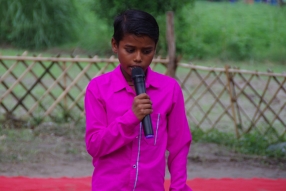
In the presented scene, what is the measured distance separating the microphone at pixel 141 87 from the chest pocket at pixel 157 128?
0.19 meters

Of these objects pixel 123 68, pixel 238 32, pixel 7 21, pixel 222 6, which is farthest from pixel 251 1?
pixel 123 68

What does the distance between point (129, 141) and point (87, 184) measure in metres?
2.05

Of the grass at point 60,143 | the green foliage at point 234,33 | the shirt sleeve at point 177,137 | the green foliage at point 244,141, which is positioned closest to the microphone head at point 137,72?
the shirt sleeve at point 177,137

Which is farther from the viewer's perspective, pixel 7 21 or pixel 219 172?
pixel 7 21

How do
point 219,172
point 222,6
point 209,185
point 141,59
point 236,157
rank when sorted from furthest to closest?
point 222,6, point 236,157, point 219,172, point 209,185, point 141,59

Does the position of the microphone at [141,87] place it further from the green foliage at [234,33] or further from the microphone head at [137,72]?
the green foliage at [234,33]

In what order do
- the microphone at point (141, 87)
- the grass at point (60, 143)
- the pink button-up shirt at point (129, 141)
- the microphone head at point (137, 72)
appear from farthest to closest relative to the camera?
the grass at point (60, 143)
the pink button-up shirt at point (129, 141)
the microphone head at point (137, 72)
the microphone at point (141, 87)

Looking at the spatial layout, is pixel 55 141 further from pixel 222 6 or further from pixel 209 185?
pixel 222 6

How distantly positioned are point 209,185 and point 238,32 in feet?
31.6

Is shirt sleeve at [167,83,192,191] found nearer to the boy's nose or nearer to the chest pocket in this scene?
the chest pocket

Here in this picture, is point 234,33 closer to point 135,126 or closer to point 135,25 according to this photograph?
point 135,25

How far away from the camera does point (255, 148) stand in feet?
19.8

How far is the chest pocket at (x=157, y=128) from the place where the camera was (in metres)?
2.18

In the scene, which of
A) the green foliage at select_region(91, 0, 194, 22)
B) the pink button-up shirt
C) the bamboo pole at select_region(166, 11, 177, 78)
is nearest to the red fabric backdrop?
the pink button-up shirt
